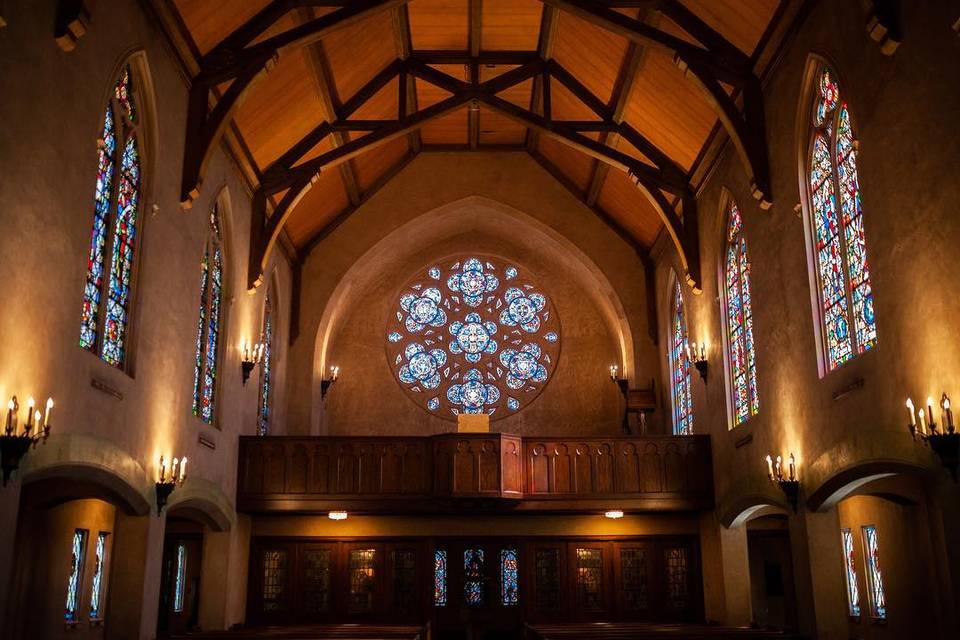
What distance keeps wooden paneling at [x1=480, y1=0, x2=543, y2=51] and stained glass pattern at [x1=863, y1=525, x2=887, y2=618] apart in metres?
9.13

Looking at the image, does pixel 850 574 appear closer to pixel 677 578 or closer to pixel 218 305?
pixel 677 578

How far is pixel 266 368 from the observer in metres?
17.3

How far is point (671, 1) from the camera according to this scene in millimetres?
12602

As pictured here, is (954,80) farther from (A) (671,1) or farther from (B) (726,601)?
(B) (726,601)

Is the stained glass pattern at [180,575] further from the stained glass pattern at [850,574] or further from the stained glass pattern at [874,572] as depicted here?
the stained glass pattern at [874,572]

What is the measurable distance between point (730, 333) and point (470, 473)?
456cm

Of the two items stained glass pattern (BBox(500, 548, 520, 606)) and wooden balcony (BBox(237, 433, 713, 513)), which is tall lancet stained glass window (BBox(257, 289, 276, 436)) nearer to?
wooden balcony (BBox(237, 433, 713, 513))

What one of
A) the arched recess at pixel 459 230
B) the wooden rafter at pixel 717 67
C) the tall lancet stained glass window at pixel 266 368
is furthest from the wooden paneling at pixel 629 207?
the tall lancet stained glass window at pixel 266 368

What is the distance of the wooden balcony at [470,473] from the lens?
50.1ft

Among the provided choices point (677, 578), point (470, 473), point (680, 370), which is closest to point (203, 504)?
point (470, 473)

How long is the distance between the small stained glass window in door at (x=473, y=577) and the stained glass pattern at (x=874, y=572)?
21.4ft

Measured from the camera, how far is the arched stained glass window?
13523mm

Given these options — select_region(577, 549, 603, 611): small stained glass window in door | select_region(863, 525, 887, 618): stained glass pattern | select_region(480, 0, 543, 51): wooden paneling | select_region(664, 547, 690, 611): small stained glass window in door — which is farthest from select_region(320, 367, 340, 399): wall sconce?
select_region(863, 525, 887, 618): stained glass pattern

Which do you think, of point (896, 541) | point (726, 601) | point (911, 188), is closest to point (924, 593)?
point (896, 541)
